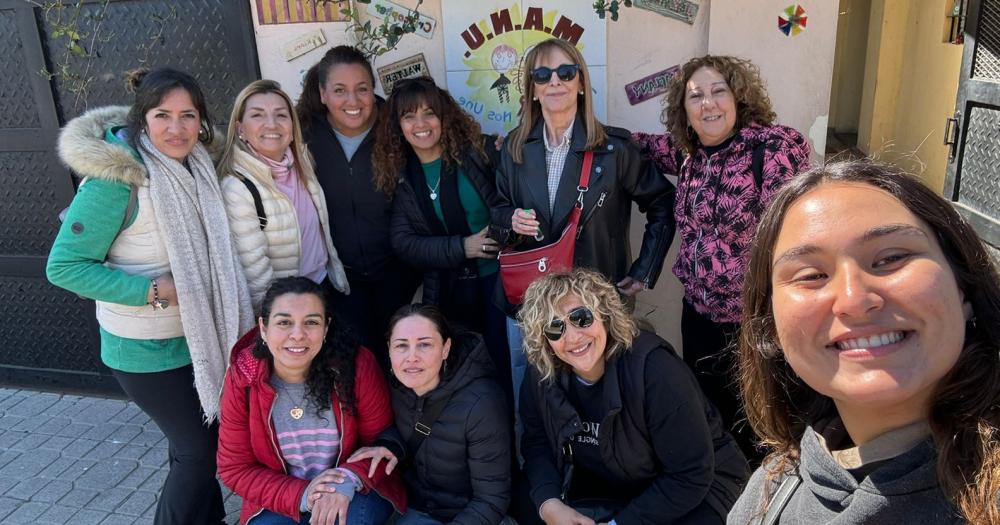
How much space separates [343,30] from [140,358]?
2.13 m

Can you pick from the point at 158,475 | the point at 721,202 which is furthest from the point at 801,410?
the point at 158,475

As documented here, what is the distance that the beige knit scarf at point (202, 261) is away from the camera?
2.78 metres

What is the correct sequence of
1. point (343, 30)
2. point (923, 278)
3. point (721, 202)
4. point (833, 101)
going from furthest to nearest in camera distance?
point (833, 101) → point (343, 30) → point (721, 202) → point (923, 278)

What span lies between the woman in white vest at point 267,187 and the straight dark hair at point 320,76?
33cm

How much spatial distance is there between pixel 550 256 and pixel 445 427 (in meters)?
0.85

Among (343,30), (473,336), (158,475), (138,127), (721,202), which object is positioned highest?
(343,30)

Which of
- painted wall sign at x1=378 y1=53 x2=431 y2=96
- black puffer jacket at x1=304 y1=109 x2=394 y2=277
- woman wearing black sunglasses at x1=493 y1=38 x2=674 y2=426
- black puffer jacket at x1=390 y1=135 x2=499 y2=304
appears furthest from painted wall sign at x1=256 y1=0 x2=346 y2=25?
woman wearing black sunglasses at x1=493 y1=38 x2=674 y2=426

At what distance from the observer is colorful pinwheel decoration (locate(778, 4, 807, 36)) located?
3426mm

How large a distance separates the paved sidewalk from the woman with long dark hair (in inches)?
55.6

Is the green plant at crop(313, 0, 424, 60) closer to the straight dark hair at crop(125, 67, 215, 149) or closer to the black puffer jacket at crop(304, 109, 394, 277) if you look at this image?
the black puffer jacket at crop(304, 109, 394, 277)

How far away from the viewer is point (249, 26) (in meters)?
4.04

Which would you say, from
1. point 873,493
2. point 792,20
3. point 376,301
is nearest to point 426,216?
point 376,301

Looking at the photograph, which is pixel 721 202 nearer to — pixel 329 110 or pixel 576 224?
pixel 576 224

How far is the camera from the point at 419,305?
2928mm
